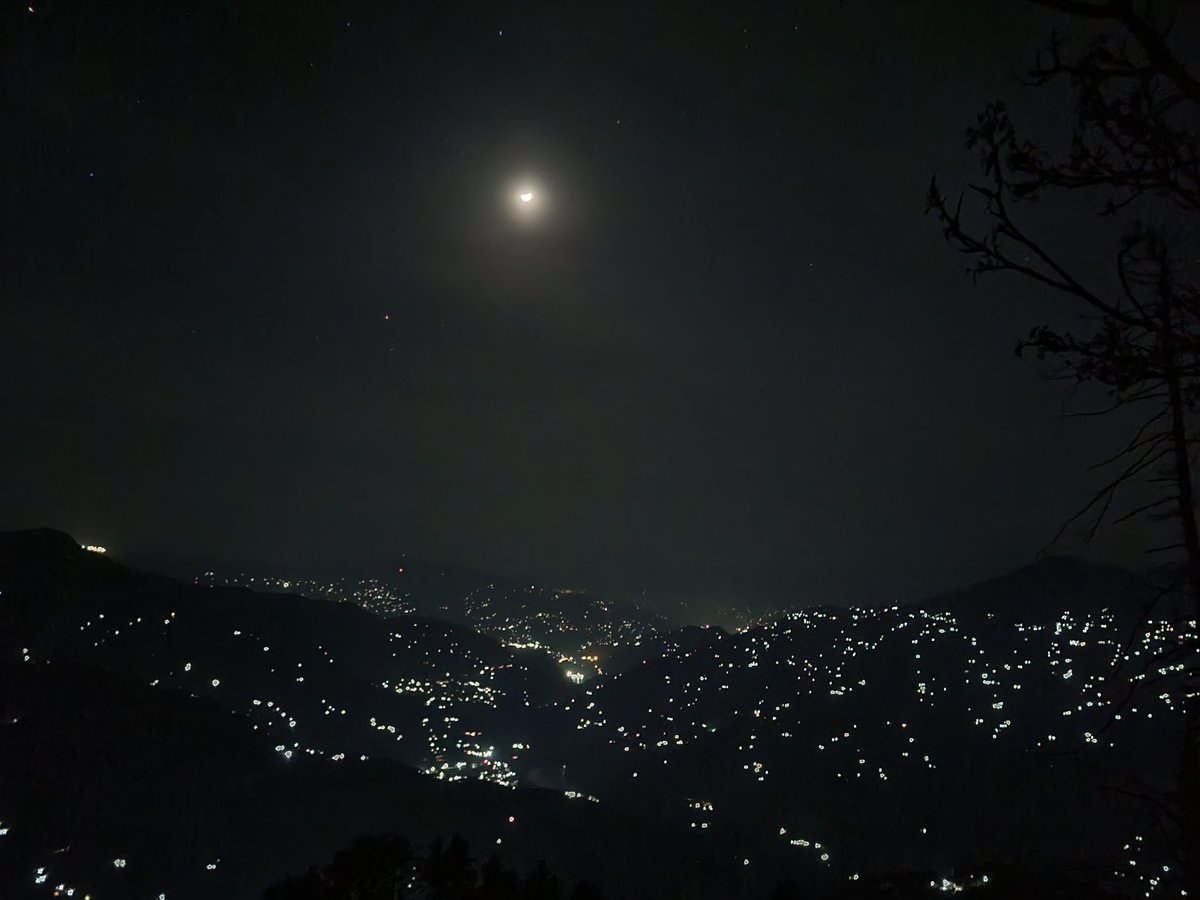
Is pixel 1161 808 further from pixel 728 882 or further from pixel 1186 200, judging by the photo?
pixel 728 882

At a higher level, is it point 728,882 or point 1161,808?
point 1161,808

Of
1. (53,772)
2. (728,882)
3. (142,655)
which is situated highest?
(142,655)

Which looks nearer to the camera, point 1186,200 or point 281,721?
point 1186,200

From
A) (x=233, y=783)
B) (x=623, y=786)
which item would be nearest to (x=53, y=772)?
(x=233, y=783)

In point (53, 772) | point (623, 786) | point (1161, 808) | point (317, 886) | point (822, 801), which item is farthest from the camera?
point (623, 786)

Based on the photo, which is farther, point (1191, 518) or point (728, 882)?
point (728, 882)

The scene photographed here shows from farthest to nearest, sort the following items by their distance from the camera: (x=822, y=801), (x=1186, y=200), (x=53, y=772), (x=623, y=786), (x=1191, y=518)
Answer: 1. (x=623, y=786)
2. (x=822, y=801)
3. (x=53, y=772)
4. (x=1191, y=518)
5. (x=1186, y=200)

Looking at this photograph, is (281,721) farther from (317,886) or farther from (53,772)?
(317,886)

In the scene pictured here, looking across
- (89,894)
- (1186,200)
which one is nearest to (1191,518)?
(1186,200)

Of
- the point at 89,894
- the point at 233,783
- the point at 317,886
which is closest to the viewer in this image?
the point at 317,886

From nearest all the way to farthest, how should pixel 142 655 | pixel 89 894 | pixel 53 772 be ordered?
pixel 89 894
pixel 53 772
pixel 142 655
